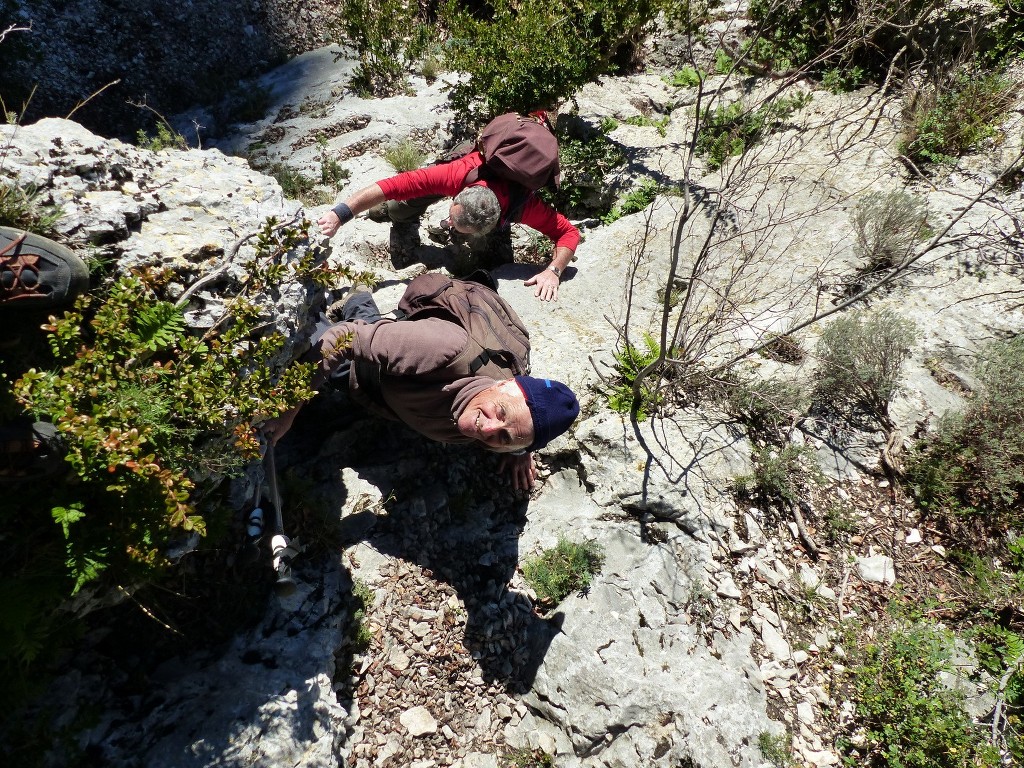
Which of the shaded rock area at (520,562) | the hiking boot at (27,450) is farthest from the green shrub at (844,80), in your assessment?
the hiking boot at (27,450)

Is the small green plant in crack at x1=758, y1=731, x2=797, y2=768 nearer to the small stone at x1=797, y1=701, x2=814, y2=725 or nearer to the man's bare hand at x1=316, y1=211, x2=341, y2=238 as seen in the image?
the small stone at x1=797, y1=701, x2=814, y2=725

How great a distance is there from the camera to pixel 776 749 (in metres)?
3.28

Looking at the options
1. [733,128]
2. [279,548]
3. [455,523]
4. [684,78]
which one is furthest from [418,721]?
[684,78]

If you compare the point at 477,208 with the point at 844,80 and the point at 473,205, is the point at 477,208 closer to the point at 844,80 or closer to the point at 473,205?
the point at 473,205

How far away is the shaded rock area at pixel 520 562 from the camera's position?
9.68ft

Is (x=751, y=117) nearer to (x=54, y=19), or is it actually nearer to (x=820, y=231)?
(x=820, y=231)

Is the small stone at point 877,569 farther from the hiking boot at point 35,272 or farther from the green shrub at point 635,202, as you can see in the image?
the hiking boot at point 35,272

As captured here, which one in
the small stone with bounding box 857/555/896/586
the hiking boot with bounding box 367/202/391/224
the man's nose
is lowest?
the small stone with bounding box 857/555/896/586

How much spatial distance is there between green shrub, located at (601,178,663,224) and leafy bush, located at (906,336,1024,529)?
12.1 feet

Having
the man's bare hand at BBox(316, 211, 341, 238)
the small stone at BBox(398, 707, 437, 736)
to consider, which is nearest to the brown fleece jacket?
the man's bare hand at BBox(316, 211, 341, 238)

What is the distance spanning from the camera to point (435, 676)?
3.76 metres

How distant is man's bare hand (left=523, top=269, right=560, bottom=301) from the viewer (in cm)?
528

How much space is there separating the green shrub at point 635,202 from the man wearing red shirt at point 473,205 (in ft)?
3.80

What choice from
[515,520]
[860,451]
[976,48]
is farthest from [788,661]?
[976,48]
